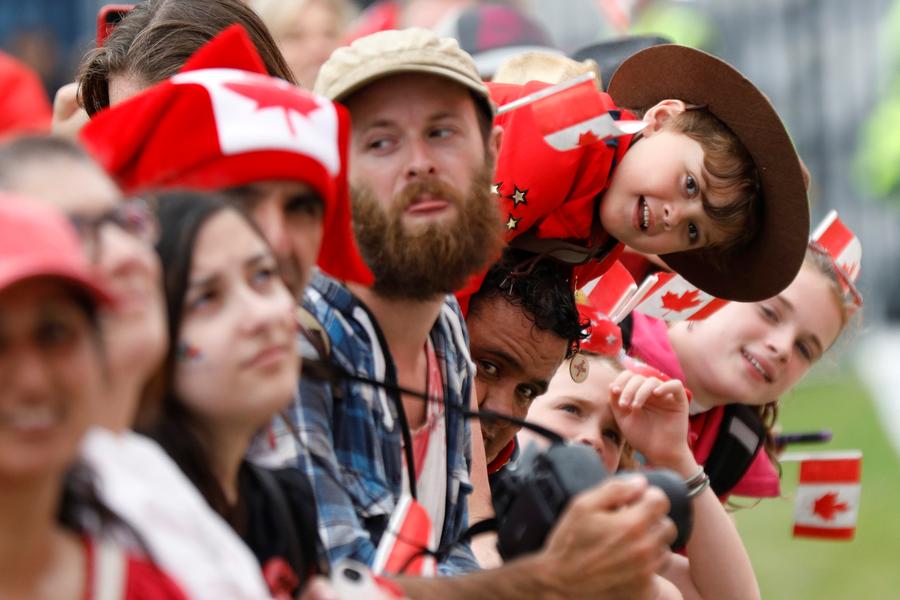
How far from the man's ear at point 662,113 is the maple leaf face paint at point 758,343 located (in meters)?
0.64

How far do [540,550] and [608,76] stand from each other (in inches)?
106

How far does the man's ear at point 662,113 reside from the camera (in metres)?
3.64

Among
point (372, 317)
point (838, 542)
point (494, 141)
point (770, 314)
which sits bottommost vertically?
point (838, 542)

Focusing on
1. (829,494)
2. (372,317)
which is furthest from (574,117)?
(829,494)

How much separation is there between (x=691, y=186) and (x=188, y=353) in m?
1.84

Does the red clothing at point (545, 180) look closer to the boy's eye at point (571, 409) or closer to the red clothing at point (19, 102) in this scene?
the boy's eye at point (571, 409)

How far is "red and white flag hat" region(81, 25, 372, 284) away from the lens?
6.98ft

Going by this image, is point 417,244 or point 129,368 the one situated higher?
point 129,368

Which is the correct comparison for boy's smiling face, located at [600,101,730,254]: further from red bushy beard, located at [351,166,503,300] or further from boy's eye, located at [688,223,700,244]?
red bushy beard, located at [351,166,503,300]

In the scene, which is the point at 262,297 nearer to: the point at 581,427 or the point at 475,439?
the point at 475,439

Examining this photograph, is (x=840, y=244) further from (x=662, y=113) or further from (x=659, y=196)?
(x=659, y=196)

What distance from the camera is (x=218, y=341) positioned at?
1856mm

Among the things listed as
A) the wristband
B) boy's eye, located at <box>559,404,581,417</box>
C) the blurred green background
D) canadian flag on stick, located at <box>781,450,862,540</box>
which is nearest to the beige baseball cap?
boy's eye, located at <box>559,404,581,417</box>

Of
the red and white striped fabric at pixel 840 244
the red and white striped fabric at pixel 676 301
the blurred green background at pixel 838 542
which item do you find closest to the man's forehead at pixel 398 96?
the red and white striped fabric at pixel 676 301
